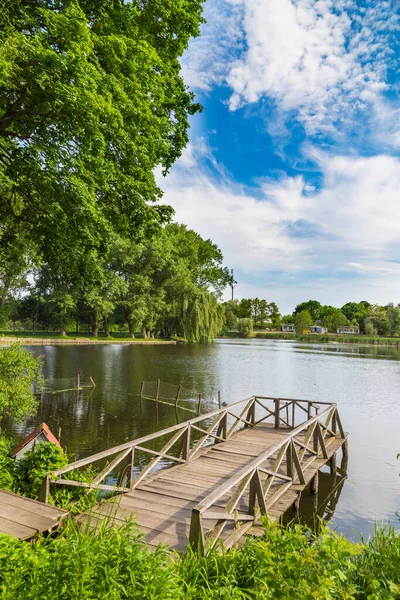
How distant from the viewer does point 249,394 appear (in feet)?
72.6

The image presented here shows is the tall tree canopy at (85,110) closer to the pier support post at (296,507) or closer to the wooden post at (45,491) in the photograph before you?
the wooden post at (45,491)

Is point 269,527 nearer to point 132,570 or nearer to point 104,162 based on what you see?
point 132,570

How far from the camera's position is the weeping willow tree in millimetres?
55250

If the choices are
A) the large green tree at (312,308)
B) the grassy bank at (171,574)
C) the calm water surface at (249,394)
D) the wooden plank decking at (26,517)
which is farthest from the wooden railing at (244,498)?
the large green tree at (312,308)

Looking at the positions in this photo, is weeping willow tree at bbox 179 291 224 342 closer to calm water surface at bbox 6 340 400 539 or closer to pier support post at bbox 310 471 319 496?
calm water surface at bbox 6 340 400 539

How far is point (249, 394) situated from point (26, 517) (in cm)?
1796

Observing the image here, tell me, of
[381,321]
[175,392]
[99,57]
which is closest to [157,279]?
[175,392]

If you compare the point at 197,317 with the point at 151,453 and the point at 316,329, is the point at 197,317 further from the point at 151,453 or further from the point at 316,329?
the point at 316,329

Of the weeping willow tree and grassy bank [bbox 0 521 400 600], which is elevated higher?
the weeping willow tree

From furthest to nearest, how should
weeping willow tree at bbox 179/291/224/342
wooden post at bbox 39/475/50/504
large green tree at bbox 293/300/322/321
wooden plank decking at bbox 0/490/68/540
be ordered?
large green tree at bbox 293/300/322/321 < weeping willow tree at bbox 179/291/224/342 < wooden post at bbox 39/475/50/504 < wooden plank decking at bbox 0/490/68/540

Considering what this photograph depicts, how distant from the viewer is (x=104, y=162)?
9312mm

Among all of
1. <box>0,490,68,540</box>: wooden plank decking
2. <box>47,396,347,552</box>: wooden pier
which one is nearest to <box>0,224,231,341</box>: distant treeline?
<box>47,396,347,552</box>: wooden pier

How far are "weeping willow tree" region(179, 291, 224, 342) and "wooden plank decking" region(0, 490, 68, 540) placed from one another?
49.4 m

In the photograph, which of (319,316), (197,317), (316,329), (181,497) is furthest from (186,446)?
(319,316)
